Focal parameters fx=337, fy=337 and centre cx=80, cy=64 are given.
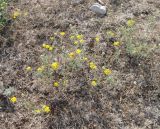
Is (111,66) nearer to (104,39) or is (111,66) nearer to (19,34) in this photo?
(104,39)

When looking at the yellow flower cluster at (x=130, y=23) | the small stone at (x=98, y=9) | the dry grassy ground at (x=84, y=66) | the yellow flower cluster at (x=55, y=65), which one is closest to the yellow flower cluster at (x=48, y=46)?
the dry grassy ground at (x=84, y=66)

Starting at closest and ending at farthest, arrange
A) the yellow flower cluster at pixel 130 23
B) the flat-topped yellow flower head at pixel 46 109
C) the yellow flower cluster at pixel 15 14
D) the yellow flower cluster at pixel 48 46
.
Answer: the flat-topped yellow flower head at pixel 46 109
the yellow flower cluster at pixel 48 46
the yellow flower cluster at pixel 130 23
the yellow flower cluster at pixel 15 14

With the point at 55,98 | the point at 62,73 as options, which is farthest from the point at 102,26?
the point at 55,98

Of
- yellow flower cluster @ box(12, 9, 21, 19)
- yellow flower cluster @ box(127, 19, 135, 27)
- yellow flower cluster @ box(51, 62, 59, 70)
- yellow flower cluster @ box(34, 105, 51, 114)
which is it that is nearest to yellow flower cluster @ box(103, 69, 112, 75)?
yellow flower cluster @ box(51, 62, 59, 70)

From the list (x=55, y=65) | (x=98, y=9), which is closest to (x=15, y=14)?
(x=98, y=9)

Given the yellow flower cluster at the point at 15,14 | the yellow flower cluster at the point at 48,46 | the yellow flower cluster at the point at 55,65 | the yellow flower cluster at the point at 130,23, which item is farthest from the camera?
the yellow flower cluster at the point at 15,14

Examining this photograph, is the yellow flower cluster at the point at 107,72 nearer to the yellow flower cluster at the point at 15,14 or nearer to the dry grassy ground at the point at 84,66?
the dry grassy ground at the point at 84,66

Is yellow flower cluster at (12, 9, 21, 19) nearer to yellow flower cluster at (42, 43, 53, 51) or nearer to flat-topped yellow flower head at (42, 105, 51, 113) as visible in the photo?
yellow flower cluster at (42, 43, 53, 51)

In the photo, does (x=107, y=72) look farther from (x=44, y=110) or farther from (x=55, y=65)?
(x=44, y=110)
